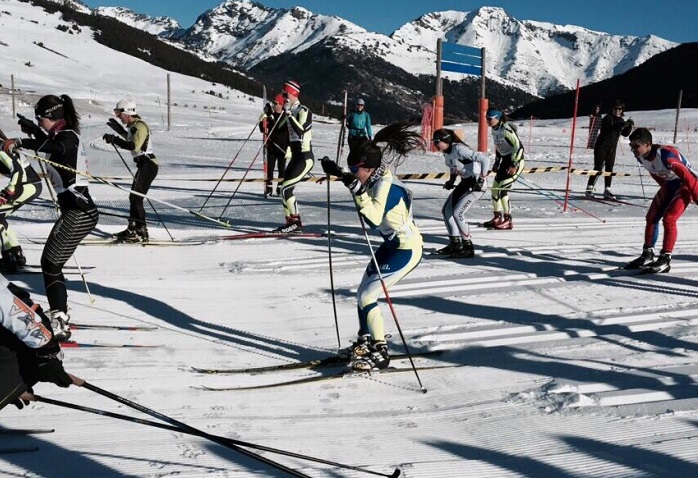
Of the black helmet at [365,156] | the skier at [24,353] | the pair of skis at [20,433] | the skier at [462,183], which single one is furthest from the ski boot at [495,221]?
the skier at [24,353]

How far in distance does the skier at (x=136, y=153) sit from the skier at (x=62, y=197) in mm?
2839

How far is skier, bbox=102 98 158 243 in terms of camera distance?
844 cm

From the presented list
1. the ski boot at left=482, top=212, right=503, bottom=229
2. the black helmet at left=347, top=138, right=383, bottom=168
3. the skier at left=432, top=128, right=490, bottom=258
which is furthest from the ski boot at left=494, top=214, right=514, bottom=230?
the black helmet at left=347, top=138, right=383, bottom=168

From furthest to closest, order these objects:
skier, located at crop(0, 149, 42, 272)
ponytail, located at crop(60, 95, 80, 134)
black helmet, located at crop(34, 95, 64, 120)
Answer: skier, located at crop(0, 149, 42, 272) → ponytail, located at crop(60, 95, 80, 134) → black helmet, located at crop(34, 95, 64, 120)

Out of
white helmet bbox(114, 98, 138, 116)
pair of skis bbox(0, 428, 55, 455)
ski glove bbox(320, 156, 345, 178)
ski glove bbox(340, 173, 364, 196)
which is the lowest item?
pair of skis bbox(0, 428, 55, 455)

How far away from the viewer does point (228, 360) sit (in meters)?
5.26

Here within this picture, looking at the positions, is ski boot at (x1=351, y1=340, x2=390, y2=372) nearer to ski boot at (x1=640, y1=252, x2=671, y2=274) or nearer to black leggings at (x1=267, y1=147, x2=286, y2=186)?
ski boot at (x1=640, y1=252, x2=671, y2=274)

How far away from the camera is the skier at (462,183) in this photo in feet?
27.6

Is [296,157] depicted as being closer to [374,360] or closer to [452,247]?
[452,247]

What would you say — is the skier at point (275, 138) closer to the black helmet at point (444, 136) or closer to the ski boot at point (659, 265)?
the black helmet at point (444, 136)

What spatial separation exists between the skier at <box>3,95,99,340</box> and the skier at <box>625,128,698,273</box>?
5.51 m

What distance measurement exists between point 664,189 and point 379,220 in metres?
4.37

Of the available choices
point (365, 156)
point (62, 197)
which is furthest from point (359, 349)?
point (62, 197)

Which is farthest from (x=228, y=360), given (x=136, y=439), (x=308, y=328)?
(x=136, y=439)
